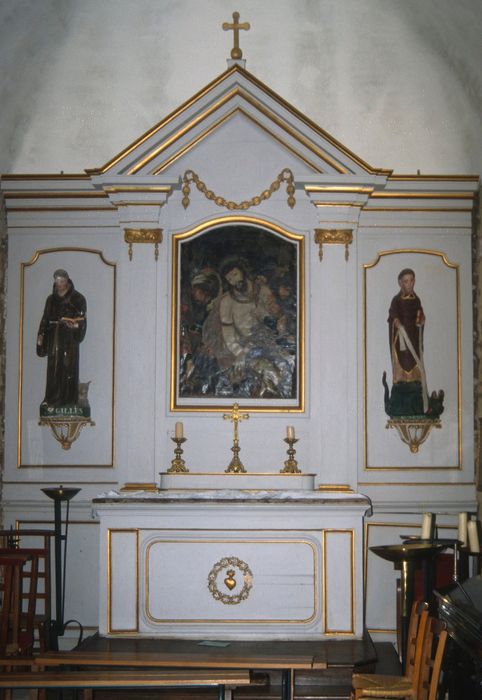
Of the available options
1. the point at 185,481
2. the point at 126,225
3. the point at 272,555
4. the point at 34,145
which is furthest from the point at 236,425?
the point at 34,145

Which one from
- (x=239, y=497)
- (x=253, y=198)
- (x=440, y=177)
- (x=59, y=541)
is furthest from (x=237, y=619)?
(x=440, y=177)

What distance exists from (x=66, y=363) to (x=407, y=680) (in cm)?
490

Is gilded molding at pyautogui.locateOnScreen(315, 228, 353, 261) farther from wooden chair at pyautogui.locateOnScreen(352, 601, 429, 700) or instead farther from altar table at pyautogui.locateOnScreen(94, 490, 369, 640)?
wooden chair at pyautogui.locateOnScreen(352, 601, 429, 700)

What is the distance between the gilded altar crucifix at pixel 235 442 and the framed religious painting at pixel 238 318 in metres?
0.10

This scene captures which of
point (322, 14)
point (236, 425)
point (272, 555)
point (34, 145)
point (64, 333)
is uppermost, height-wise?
point (322, 14)

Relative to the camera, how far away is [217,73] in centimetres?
1062

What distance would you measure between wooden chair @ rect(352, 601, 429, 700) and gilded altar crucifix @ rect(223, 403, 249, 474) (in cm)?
318

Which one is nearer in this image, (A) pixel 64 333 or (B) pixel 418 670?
(B) pixel 418 670

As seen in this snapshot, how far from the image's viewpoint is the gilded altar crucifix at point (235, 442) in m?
9.09

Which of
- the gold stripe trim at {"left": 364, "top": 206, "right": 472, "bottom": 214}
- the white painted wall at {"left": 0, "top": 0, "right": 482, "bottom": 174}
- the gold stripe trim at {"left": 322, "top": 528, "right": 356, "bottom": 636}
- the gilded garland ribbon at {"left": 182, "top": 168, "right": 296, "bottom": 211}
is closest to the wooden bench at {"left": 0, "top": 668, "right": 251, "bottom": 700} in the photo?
the gold stripe trim at {"left": 322, "top": 528, "right": 356, "bottom": 636}

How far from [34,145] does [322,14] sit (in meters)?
3.11

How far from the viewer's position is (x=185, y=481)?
901 cm

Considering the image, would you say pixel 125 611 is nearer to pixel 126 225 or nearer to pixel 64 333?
pixel 64 333

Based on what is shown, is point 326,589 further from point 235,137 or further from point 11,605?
point 235,137
